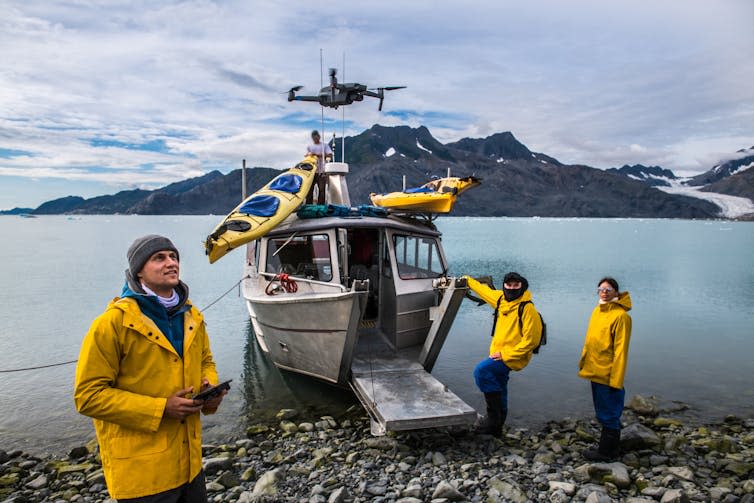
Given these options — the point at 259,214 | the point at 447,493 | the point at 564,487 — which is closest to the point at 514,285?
the point at 564,487

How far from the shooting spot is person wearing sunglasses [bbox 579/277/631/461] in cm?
600

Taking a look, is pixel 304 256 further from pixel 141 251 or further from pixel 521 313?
pixel 141 251

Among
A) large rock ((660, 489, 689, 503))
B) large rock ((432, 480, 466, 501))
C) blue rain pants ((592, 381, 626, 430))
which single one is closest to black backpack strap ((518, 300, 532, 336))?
blue rain pants ((592, 381, 626, 430))

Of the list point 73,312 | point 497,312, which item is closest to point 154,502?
point 497,312

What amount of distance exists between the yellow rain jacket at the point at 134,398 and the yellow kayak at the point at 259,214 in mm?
5185

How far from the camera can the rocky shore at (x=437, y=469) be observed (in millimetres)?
5770

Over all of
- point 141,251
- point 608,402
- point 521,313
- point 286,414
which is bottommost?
point 286,414

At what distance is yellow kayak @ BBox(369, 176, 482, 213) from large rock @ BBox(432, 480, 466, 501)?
5.95 metres

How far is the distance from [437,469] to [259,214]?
5449 millimetres

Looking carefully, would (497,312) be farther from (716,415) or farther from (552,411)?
(716,415)

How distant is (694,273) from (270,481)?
129 feet

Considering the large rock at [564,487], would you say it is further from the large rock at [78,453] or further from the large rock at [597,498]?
the large rock at [78,453]

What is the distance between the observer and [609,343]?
6.07m

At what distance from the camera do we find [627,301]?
608cm
